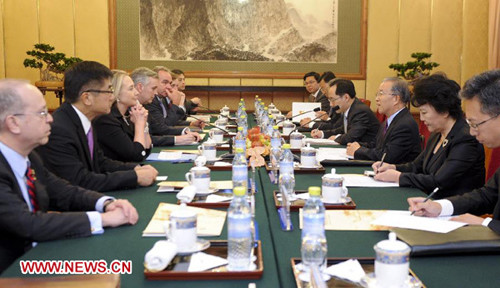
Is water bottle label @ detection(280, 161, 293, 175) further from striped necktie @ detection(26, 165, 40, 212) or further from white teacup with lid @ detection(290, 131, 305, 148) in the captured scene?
white teacup with lid @ detection(290, 131, 305, 148)

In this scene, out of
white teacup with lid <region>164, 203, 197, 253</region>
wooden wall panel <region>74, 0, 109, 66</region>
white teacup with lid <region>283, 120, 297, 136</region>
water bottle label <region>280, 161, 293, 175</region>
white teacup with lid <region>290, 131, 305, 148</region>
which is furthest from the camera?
wooden wall panel <region>74, 0, 109, 66</region>

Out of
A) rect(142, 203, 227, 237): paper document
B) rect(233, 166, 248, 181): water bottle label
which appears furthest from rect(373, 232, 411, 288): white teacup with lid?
rect(233, 166, 248, 181): water bottle label

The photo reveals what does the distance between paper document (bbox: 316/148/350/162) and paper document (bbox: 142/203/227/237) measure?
4.84ft

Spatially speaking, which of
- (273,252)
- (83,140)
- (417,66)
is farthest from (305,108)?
(273,252)

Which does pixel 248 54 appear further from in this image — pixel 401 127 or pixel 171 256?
pixel 171 256

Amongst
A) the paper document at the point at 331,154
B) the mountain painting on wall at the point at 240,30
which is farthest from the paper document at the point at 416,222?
the mountain painting on wall at the point at 240,30

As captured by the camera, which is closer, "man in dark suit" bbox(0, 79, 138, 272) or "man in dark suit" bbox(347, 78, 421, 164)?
"man in dark suit" bbox(0, 79, 138, 272)

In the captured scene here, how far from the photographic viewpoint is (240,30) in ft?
30.3

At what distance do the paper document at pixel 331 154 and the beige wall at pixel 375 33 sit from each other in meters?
5.27

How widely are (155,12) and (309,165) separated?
665 centimetres

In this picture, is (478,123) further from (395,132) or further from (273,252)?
(395,132)

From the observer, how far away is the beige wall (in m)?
9.10

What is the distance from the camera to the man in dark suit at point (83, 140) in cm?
265

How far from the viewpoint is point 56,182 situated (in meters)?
2.31
